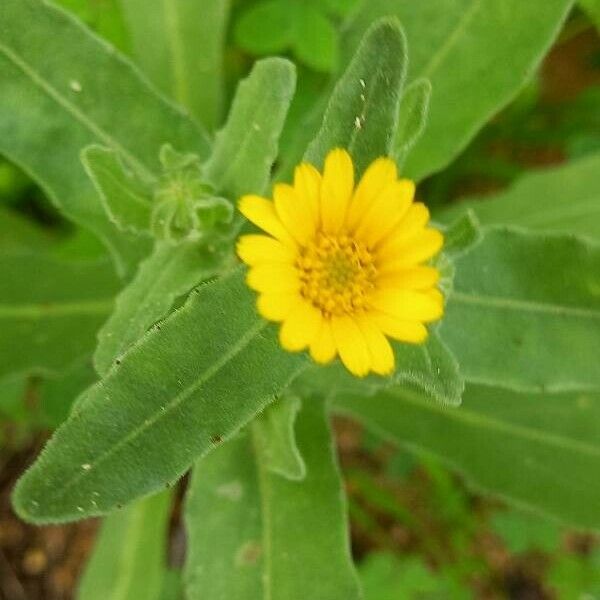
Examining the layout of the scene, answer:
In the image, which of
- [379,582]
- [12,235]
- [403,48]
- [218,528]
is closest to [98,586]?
[218,528]

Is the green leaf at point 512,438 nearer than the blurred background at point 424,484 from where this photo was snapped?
Yes

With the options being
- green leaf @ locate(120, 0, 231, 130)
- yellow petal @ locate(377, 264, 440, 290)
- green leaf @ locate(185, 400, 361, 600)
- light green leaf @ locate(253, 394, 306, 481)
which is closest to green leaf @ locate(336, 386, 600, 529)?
green leaf @ locate(185, 400, 361, 600)

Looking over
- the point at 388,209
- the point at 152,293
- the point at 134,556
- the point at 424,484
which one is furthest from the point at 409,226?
the point at 424,484

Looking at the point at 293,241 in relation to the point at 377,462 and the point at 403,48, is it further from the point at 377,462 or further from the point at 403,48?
the point at 377,462

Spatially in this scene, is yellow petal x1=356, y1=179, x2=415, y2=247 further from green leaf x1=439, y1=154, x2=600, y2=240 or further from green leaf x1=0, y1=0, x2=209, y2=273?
green leaf x1=439, y1=154, x2=600, y2=240

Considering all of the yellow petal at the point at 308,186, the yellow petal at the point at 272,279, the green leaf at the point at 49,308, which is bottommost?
the green leaf at the point at 49,308

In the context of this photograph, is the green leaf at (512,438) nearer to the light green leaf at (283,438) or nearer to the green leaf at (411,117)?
the light green leaf at (283,438)

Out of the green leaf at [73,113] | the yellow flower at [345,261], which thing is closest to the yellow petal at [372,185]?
the yellow flower at [345,261]
